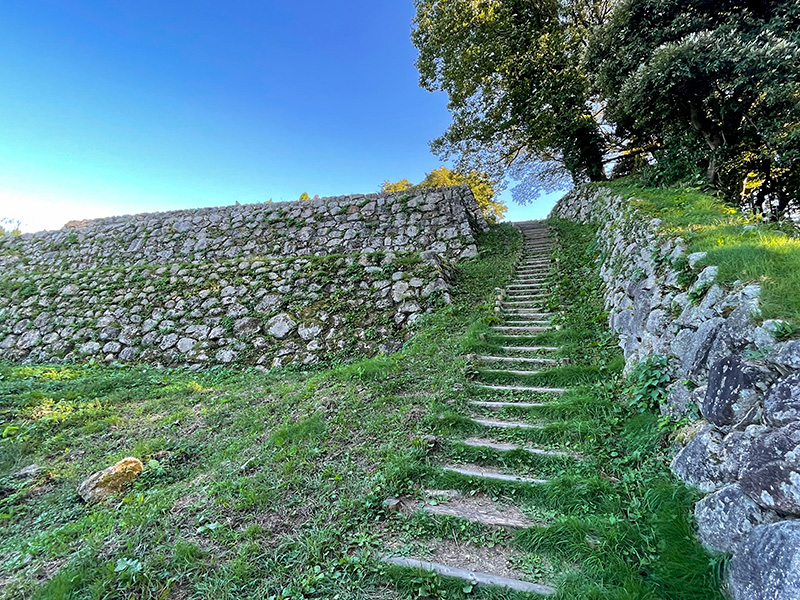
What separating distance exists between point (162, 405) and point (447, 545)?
4676 millimetres

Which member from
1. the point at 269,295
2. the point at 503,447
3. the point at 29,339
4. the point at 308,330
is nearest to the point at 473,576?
the point at 503,447

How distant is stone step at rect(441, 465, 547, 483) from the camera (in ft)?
8.94

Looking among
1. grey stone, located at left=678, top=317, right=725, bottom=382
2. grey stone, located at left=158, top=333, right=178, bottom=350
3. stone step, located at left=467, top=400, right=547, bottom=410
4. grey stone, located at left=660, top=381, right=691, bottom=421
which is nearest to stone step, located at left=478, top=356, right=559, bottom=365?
stone step, located at left=467, top=400, right=547, bottom=410

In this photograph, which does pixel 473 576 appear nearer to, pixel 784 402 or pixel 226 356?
pixel 784 402

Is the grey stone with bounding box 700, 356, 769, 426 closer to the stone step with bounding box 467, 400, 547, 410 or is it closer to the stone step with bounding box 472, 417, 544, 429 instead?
the stone step with bounding box 472, 417, 544, 429

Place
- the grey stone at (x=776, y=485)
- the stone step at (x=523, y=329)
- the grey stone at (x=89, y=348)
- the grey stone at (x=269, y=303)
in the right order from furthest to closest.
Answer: the grey stone at (x=89, y=348) → the grey stone at (x=269, y=303) → the stone step at (x=523, y=329) → the grey stone at (x=776, y=485)

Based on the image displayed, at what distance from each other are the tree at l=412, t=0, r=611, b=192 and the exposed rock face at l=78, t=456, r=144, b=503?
11332 millimetres

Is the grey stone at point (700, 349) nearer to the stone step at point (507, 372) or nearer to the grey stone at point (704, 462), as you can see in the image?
the grey stone at point (704, 462)

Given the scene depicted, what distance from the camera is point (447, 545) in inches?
90.3

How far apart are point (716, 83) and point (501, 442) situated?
720 centimetres

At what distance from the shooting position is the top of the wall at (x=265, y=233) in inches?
422

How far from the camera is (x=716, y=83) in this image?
5.97 metres

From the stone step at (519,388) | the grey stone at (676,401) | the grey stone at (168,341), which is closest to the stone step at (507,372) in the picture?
the stone step at (519,388)

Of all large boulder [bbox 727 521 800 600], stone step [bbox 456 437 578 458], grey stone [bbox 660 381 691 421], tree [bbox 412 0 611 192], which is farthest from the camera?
tree [bbox 412 0 611 192]
